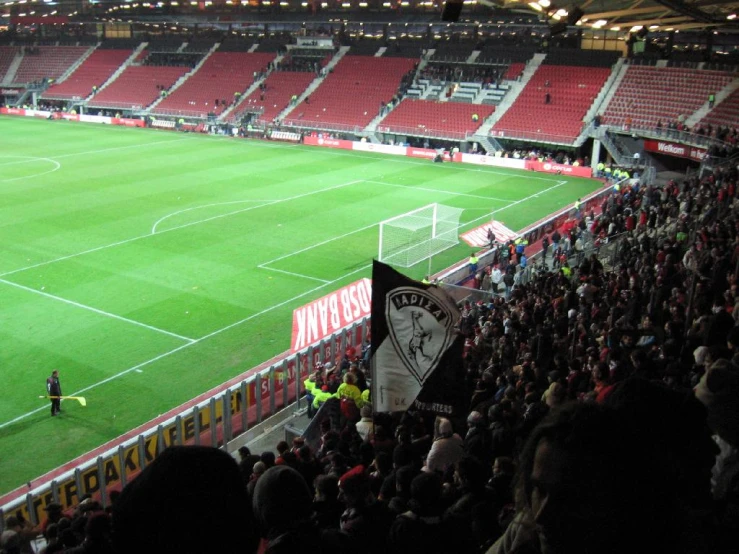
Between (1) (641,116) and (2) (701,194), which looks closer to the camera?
(2) (701,194)

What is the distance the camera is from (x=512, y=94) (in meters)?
57.4

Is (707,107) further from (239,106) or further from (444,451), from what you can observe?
(444,451)

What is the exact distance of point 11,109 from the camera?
74.0 meters

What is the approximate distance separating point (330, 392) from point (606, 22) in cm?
1451

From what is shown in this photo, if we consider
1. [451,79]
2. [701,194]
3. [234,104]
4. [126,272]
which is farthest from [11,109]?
[701,194]

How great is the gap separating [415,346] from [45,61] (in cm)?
8916

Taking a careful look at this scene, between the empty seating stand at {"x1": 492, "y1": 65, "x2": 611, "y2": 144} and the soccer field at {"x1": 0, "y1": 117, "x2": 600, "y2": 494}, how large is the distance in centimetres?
660

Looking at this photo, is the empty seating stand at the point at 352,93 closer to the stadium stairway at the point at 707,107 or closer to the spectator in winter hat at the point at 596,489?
the stadium stairway at the point at 707,107

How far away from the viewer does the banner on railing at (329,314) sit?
1952cm

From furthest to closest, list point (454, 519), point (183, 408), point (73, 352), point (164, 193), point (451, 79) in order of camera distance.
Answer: point (451, 79) < point (164, 193) < point (73, 352) < point (183, 408) < point (454, 519)

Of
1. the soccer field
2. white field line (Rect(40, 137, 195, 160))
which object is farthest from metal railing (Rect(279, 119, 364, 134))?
white field line (Rect(40, 137, 195, 160))

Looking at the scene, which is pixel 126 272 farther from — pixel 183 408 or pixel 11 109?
pixel 11 109

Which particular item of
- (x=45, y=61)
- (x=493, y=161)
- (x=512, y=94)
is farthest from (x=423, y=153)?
(x=45, y=61)

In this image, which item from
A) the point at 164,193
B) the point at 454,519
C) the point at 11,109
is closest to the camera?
the point at 454,519
